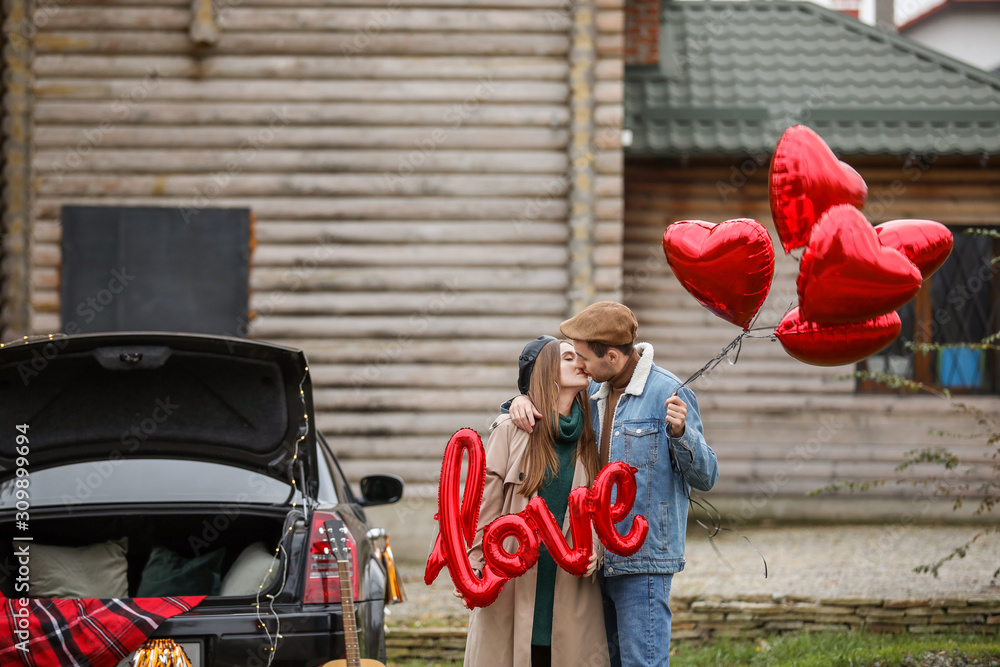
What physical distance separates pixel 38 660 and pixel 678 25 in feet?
31.6

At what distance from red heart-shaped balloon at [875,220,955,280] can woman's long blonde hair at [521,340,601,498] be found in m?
1.17

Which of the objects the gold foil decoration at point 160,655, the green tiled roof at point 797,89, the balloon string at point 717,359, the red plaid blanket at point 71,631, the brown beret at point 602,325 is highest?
the green tiled roof at point 797,89

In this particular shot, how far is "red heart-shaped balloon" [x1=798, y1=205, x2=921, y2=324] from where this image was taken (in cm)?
276

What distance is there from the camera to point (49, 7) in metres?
7.50

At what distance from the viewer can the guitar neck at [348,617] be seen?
9.89 feet

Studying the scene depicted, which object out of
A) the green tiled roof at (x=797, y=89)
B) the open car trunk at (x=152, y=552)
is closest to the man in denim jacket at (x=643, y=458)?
the open car trunk at (x=152, y=552)

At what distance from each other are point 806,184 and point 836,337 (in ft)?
1.69

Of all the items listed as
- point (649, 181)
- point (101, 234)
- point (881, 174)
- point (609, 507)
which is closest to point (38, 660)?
point (609, 507)

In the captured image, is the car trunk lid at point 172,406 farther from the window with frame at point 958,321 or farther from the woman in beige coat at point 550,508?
the window with frame at point 958,321

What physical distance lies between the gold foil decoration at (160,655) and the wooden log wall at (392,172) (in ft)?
15.2

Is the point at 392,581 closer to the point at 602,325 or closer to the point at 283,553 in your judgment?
the point at 283,553

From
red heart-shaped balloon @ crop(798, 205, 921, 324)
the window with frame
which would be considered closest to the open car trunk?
red heart-shaped balloon @ crop(798, 205, 921, 324)

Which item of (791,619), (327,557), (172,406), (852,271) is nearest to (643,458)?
(852,271)

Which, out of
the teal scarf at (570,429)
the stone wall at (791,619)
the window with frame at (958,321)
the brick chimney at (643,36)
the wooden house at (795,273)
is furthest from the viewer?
the brick chimney at (643,36)
